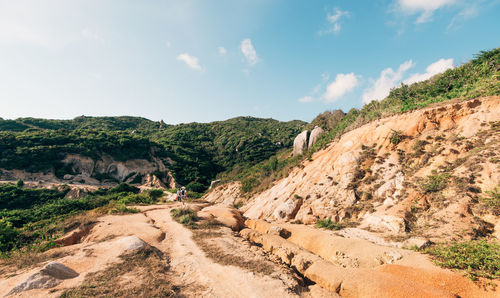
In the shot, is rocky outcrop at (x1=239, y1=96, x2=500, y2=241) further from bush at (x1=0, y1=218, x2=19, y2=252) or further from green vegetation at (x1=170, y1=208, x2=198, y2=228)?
bush at (x1=0, y1=218, x2=19, y2=252)

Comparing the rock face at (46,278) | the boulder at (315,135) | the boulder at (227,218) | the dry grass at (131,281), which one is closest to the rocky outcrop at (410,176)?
the boulder at (227,218)

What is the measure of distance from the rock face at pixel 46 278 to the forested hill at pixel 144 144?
42171 mm

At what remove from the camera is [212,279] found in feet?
21.9

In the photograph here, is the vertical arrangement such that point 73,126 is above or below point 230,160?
above

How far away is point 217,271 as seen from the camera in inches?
281

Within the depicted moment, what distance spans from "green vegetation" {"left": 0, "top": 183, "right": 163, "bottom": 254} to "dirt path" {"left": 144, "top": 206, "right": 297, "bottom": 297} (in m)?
7.42

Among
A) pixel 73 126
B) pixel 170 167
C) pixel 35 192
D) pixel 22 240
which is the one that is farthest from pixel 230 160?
pixel 73 126

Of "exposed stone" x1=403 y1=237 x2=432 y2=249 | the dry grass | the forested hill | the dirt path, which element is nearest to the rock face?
the dry grass

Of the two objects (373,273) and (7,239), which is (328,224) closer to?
(373,273)

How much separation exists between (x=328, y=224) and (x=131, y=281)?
10.8 metres

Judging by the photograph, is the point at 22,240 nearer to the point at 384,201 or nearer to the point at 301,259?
the point at 301,259

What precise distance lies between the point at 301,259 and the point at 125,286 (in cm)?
650

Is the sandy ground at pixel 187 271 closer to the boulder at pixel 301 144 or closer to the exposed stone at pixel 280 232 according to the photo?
the exposed stone at pixel 280 232

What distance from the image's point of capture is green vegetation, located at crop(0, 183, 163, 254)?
10.7 metres
